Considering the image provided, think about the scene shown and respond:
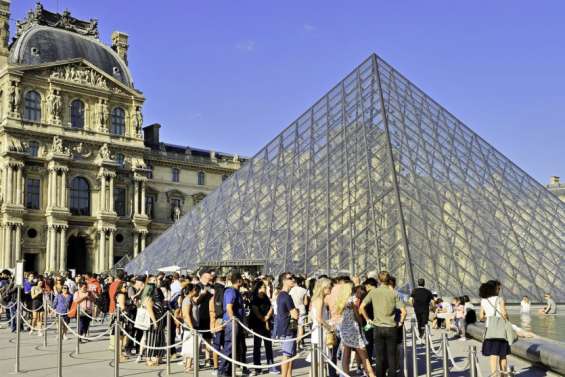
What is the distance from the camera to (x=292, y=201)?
21016 millimetres

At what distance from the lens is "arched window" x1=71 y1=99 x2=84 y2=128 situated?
45.4m

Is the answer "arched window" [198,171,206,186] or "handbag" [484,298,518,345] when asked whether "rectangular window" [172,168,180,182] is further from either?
"handbag" [484,298,518,345]

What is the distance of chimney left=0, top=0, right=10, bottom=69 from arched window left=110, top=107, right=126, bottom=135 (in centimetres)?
786

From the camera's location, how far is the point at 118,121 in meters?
48.1

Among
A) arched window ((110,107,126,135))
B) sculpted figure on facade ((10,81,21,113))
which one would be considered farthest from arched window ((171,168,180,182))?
sculpted figure on facade ((10,81,21,113))

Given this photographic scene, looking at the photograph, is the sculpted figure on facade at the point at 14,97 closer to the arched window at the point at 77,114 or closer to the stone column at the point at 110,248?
the arched window at the point at 77,114

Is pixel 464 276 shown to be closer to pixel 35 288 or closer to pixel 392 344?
pixel 392 344

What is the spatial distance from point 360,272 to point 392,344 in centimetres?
937

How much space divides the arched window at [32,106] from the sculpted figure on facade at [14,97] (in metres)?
0.72

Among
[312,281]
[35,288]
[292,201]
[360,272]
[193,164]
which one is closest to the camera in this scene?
[312,281]

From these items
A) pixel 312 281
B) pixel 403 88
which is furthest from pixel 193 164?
pixel 312 281

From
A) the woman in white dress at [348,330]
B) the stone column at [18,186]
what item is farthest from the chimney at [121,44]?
the woman in white dress at [348,330]

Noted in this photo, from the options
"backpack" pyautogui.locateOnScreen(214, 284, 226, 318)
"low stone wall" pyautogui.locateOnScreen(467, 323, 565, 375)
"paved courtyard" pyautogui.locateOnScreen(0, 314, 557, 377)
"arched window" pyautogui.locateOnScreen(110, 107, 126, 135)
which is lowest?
"paved courtyard" pyautogui.locateOnScreen(0, 314, 557, 377)

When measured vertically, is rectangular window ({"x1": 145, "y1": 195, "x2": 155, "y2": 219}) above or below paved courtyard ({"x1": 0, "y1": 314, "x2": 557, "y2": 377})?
above
